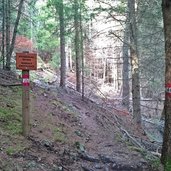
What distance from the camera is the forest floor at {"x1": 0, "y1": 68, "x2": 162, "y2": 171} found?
23.8ft

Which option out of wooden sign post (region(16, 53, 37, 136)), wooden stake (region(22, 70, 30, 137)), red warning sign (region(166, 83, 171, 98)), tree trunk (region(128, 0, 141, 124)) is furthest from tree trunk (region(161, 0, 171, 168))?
tree trunk (region(128, 0, 141, 124))

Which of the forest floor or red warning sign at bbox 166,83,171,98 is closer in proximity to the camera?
the forest floor

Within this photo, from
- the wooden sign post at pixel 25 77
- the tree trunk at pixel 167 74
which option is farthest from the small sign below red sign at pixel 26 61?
the tree trunk at pixel 167 74

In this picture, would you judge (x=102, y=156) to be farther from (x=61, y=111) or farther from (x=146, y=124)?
(x=146, y=124)

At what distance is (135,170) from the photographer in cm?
825

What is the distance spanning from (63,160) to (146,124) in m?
10.8

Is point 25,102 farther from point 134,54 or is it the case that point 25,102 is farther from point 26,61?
point 134,54

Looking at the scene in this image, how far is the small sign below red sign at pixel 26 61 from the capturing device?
26.6 ft

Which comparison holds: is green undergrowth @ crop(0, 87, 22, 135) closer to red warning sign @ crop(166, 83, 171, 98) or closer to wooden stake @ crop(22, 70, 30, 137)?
wooden stake @ crop(22, 70, 30, 137)

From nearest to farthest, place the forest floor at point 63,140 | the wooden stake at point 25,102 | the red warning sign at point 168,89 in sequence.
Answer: the forest floor at point 63,140
the red warning sign at point 168,89
the wooden stake at point 25,102

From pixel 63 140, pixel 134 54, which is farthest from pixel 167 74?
pixel 134 54

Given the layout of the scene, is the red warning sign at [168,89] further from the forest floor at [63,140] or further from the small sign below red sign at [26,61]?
the small sign below red sign at [26,61]

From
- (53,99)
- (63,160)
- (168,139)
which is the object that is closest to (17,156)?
(63,160)

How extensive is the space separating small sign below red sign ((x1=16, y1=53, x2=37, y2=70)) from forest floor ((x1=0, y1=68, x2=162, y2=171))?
147cm
